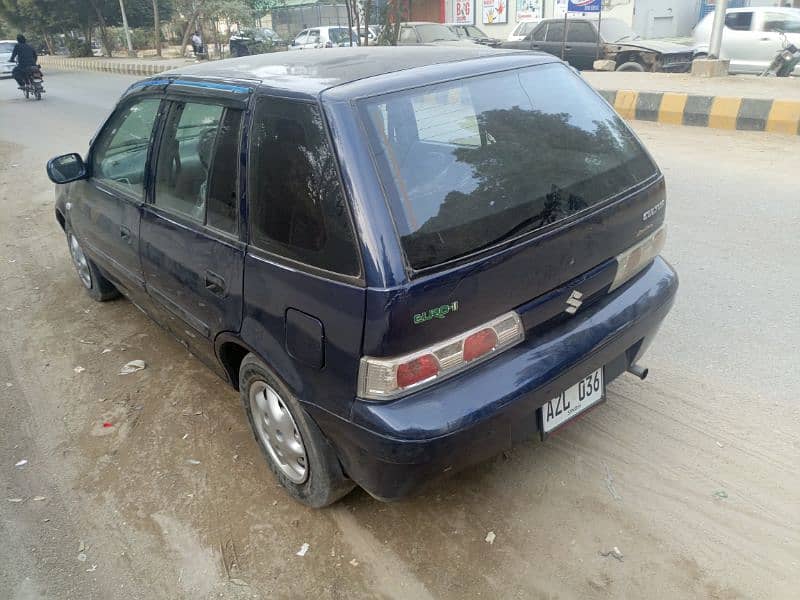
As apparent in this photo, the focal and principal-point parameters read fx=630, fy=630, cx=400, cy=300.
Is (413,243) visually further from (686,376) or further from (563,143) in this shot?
(686,376)

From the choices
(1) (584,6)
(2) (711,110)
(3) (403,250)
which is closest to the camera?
(3) (403,250)

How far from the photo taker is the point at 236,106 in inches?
93.3

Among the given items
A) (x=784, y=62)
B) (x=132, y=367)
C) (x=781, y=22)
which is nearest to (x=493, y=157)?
(x=132, y=367)

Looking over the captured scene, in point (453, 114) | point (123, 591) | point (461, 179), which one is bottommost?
point (123, 591)

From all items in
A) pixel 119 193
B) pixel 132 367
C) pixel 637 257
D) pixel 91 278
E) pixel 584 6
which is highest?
pixel 584 6

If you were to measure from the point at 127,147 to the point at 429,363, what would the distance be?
245 cm

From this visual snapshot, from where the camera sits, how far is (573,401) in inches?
94.6

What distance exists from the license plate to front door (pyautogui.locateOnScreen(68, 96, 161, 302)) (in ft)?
7.25

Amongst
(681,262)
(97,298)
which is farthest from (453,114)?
(97,298)

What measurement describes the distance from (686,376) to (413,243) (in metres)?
1.97

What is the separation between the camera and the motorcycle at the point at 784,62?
11812mm

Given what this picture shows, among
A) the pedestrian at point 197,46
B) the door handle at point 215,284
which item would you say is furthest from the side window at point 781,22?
the pedestrian at point 197,46

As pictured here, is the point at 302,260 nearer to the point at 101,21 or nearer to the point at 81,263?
the point at 81,263

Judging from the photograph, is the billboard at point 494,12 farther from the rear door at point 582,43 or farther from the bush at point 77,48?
the bush at point 77,48
